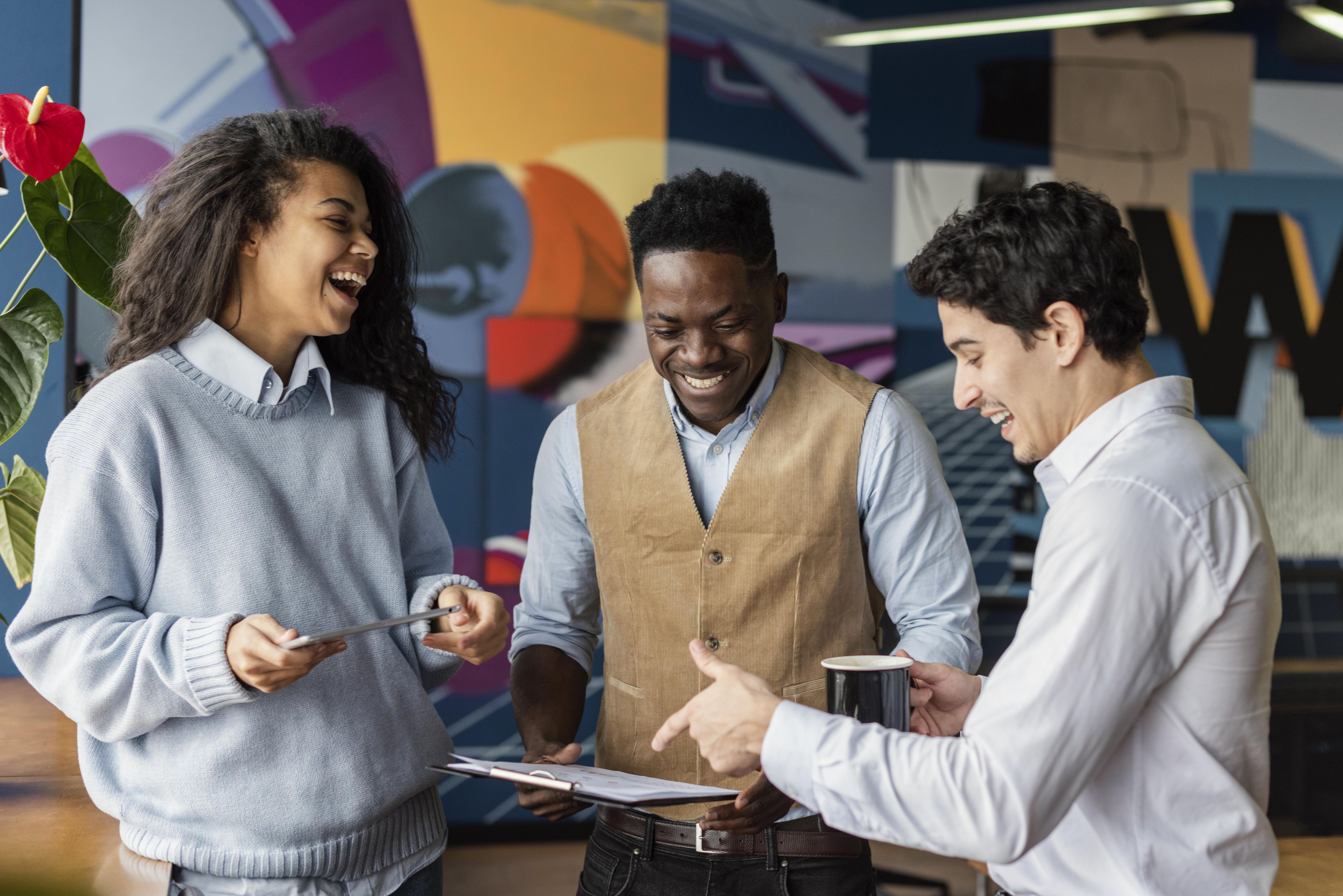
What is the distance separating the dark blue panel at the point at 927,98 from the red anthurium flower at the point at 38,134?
3109mm

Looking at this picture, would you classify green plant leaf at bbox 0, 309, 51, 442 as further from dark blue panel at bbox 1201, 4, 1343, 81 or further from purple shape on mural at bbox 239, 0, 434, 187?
dark blue panel at bbox 1201, 4, 1343, 81

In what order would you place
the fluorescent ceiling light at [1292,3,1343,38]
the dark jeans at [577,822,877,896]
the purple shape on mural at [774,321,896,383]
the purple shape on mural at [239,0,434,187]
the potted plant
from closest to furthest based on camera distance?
the dark jeans at [577,822,877,896], the potted plant, the fluorescent ceiling light at [1292,3,1343,38], the purple shape on mural at [239,0,434,187], the purple shape on mural at [774,321,896,383]

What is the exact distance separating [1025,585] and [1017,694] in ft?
11.4

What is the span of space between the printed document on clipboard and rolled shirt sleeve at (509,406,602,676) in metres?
0.44

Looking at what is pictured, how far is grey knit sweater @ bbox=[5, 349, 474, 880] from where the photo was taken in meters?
1.25

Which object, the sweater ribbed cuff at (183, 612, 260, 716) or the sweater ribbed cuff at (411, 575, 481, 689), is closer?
the sweater ribbed cuff at (183, 612, 260, 716)

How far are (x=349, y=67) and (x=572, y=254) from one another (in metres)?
1.05

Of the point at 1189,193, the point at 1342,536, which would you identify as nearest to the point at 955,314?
the point at 1189,193

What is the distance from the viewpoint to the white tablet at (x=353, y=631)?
1195 millimetres

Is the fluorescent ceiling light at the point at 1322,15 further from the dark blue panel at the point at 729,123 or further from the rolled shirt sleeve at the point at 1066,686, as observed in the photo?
the rolled shirt sleeve at the point at 1066,686

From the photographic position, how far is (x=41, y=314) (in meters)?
1.91

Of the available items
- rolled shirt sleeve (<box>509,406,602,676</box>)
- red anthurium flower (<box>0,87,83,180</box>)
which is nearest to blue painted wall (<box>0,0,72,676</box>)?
red anthurium flower (<box>0,87,83,180</box>)

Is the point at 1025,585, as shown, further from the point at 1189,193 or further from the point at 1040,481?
the point at 1040,481

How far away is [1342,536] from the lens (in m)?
4.55
